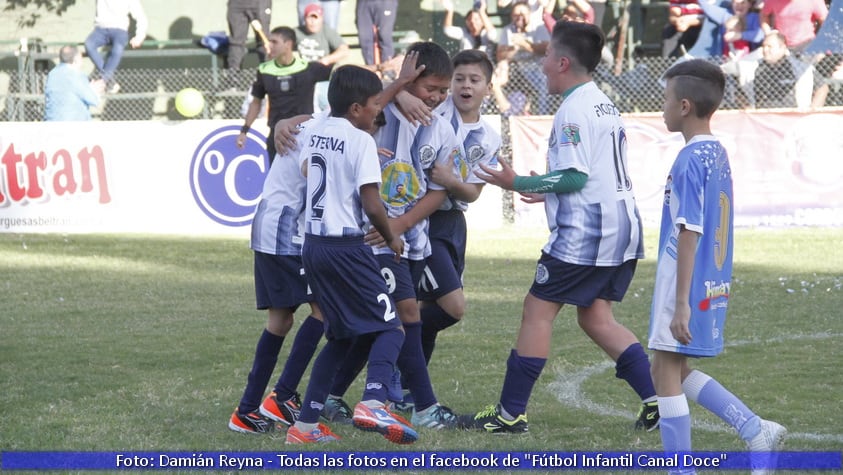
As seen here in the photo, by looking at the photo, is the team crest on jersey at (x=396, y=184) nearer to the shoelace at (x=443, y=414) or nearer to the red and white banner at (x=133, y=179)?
the shoelace at (x=443, y=414)

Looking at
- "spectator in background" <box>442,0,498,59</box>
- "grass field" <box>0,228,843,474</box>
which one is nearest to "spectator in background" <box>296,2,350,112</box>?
"spectator in background" <box>442,0,498,59</box>

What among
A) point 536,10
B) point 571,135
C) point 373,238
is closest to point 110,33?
point 536,10

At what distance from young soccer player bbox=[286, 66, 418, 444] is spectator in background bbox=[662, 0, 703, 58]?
13.5 metres

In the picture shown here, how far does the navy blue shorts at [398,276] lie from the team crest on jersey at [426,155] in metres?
0.49

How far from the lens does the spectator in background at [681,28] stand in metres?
18.1

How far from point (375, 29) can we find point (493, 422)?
13.8 meters

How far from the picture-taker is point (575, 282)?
18.2 feet

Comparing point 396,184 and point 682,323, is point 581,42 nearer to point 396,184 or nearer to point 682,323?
point 396,184

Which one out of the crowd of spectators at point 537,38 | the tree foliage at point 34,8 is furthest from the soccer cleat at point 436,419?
the tree foliage at point 34,8

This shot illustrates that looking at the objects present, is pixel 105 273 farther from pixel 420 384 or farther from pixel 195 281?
pixel 420 384

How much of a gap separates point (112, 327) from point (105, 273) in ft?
11.0

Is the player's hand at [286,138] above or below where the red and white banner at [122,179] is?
above

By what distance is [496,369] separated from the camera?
734 cm

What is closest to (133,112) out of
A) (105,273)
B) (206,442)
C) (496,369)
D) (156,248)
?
(156,248)
